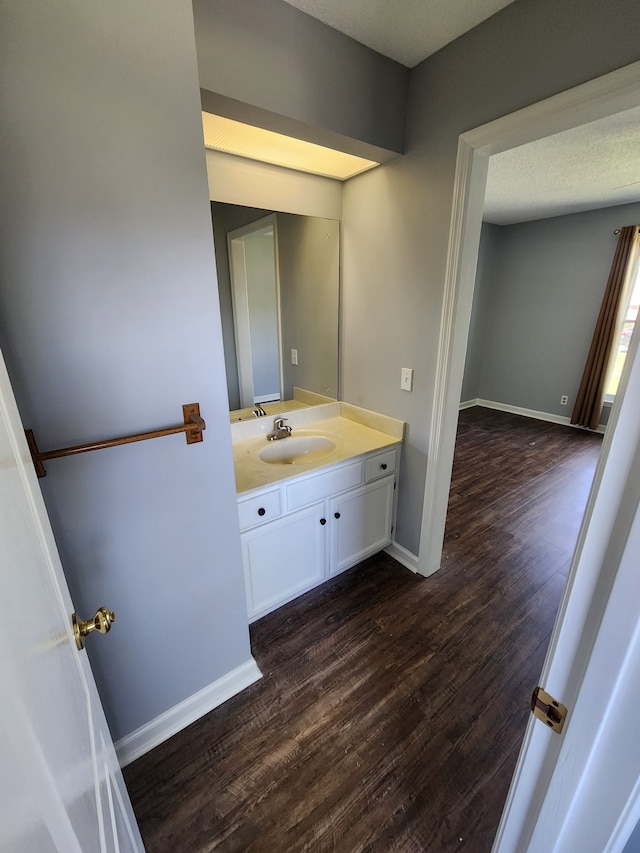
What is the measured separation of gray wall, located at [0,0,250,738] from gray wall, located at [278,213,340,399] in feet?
3.66

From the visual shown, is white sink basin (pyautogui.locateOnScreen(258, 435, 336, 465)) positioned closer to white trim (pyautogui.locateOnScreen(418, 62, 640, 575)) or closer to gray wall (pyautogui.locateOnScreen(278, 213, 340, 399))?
gray wall (pyautogui.locateOnScreen(278, 213, 340, 399))

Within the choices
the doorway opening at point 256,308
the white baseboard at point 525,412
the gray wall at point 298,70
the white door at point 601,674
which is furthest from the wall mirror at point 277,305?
the white baseboard at point 525,412

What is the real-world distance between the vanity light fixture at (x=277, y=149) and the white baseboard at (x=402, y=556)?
2186mm

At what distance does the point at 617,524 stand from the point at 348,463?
1413 mm

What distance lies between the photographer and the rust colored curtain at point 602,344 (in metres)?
3.95

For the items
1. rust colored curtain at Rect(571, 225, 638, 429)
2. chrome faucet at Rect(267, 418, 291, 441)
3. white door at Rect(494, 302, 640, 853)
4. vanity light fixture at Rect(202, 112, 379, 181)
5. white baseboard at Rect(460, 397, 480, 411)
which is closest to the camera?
white door at Rect(494, 302, 640, 853)

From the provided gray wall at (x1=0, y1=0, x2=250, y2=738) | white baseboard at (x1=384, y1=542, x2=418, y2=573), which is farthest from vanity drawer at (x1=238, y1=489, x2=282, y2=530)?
white baseboard at (x1=384, y1=542, x2=418, y2=573)

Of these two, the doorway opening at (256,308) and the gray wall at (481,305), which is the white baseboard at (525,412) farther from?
the doorway opening at (256,308)

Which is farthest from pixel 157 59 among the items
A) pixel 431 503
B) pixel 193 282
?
pixel 431 503

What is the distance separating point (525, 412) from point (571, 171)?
313cm

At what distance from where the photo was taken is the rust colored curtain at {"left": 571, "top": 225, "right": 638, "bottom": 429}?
12.9 feet

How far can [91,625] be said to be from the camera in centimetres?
70

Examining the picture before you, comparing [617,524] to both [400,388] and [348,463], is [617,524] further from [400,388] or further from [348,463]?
[400,388]

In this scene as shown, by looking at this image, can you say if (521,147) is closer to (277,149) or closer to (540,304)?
(277,149)
